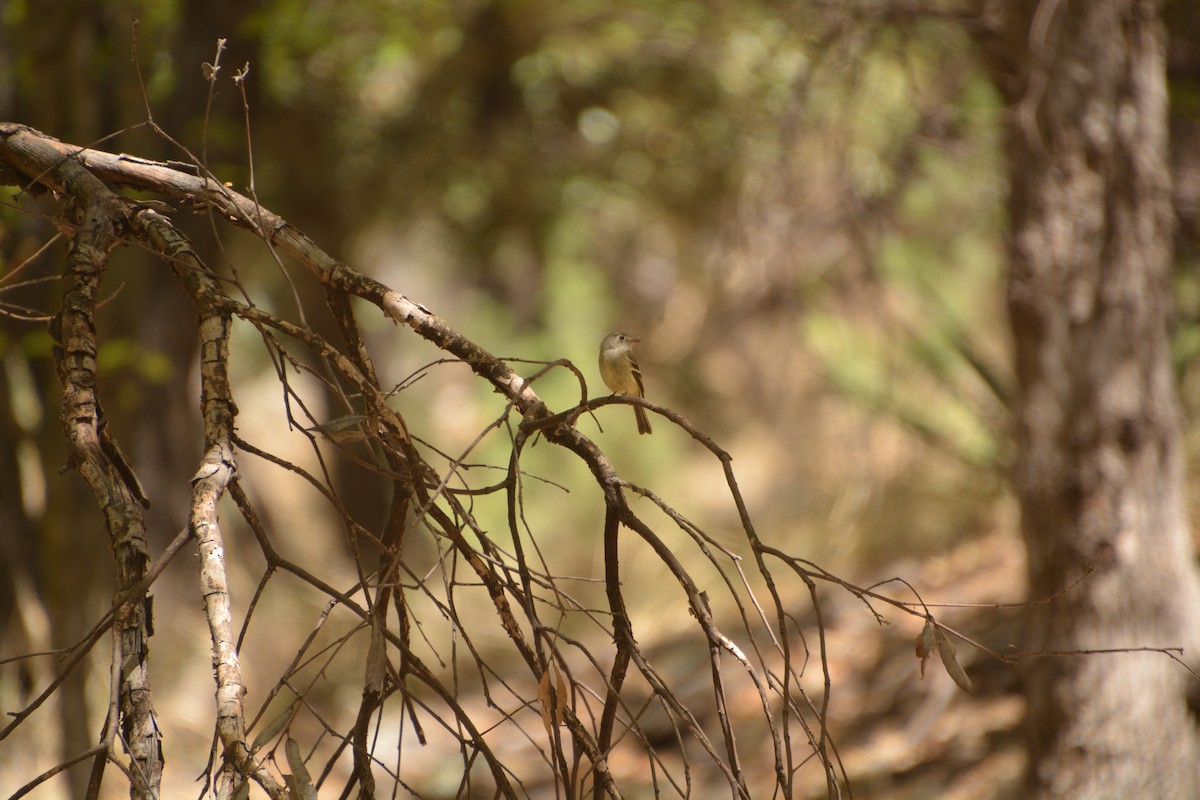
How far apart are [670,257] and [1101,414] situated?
24.2 feet

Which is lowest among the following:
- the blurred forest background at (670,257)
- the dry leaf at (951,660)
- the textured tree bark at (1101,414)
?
the dry leaf at (951,660)

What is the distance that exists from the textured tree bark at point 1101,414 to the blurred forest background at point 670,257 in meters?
0.43

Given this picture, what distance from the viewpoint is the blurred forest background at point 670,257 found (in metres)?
4.63

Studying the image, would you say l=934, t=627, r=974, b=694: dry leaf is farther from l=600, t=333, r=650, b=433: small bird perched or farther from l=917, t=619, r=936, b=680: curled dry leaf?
l=600, t=333, r=650, b=433: small bird perched

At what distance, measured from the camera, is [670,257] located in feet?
35.1

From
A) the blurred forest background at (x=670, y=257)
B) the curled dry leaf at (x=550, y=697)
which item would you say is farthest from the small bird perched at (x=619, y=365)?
the curled dry leaf at (x=550, y=697)

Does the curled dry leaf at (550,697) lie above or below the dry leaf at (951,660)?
below

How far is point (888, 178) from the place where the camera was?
660 centimetres

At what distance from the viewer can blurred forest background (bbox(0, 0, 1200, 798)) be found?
463cm

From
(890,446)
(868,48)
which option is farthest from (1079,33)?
(890,446)

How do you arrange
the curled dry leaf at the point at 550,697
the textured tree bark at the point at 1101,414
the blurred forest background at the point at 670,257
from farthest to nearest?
the blurred forest background at the point at 670,257, the textured tree bark at the point at 1101,414, the curled dry leaf at the point at 550,697

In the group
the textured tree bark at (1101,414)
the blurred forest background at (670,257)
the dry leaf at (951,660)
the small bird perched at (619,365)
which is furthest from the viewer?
the blurred forest background at (670,257)

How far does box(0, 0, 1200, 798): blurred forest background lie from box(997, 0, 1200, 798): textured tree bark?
43 centimetres

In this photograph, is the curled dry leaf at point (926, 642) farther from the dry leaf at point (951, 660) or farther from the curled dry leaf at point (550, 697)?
the curled dry leaf at point (550, 697)
